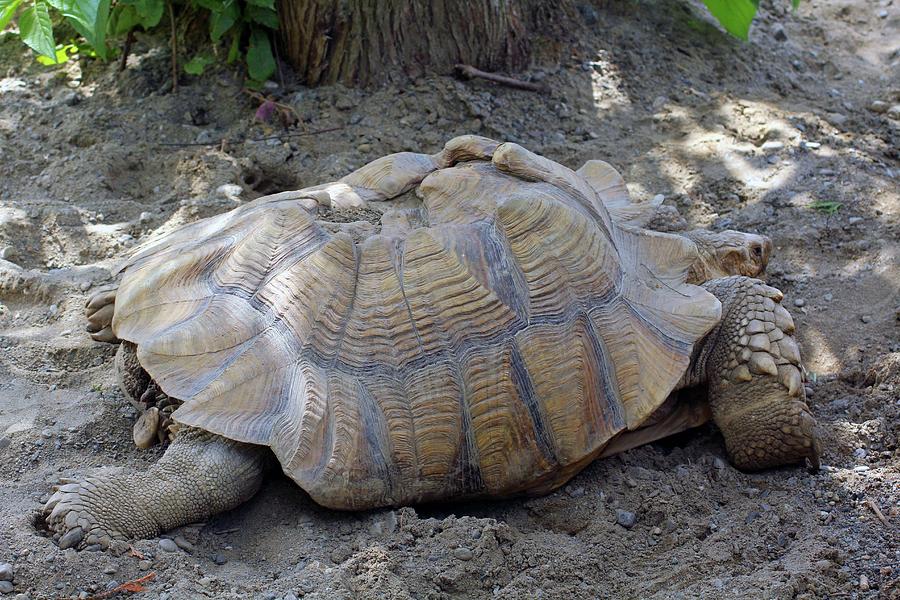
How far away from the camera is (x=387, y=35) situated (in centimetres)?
552

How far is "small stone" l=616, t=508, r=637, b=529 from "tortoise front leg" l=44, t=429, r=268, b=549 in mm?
1261

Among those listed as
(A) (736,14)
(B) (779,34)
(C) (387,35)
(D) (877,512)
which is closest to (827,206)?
(A) (736,14)

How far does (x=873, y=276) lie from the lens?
14.3 ft

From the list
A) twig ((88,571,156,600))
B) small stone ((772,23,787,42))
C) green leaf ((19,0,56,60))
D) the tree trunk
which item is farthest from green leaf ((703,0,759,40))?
twig ((88,571,156,600))

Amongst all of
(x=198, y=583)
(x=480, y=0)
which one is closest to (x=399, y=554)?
(x=198, y=583)

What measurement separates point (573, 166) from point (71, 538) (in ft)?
11.3

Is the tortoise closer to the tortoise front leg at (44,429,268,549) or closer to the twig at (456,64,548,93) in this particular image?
the tortoise front leg at (44,429,268,549)

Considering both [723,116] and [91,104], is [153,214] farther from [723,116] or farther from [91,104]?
[723,116]

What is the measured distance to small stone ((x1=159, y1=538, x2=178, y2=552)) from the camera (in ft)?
9.60

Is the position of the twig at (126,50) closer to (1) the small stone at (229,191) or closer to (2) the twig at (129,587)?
(1) the small stone at (229,191)

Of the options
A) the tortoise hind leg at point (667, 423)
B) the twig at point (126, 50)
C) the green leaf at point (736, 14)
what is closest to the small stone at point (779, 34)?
the green leaf at point (736, 14)

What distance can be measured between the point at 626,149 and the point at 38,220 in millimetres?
3297

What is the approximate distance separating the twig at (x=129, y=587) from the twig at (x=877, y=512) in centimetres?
232

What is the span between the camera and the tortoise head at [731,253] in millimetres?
4012
